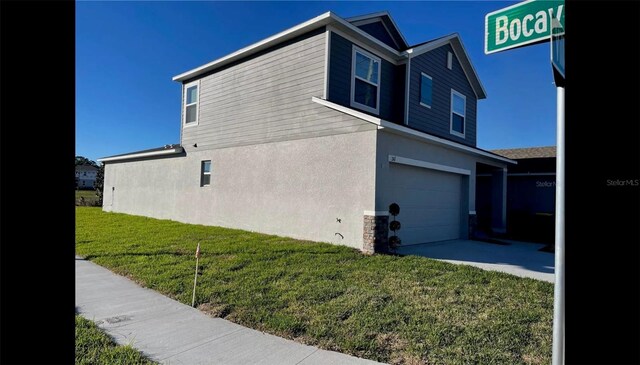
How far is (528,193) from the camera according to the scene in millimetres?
18000

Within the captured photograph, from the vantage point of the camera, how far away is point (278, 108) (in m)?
11.1

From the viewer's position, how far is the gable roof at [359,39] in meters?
9.77

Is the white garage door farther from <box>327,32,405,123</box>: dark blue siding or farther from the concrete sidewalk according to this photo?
the concrete sidewalk

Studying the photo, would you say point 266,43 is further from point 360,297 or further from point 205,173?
point 360,297

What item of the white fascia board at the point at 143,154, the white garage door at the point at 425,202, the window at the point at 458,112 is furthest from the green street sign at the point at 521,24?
the white fascia board at the point at 143,154

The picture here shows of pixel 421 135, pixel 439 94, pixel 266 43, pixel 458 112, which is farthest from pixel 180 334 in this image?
Answer: pixel 458 112

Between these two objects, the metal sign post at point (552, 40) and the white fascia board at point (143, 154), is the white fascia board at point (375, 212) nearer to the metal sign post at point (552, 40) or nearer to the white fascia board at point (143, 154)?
the metal sign post at point (552, 40)

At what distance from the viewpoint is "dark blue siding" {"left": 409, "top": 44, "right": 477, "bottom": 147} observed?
12242 mm

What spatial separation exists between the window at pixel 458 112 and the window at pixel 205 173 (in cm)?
963

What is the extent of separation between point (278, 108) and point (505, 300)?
8227 millimetres

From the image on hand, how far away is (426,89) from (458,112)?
103 inches
